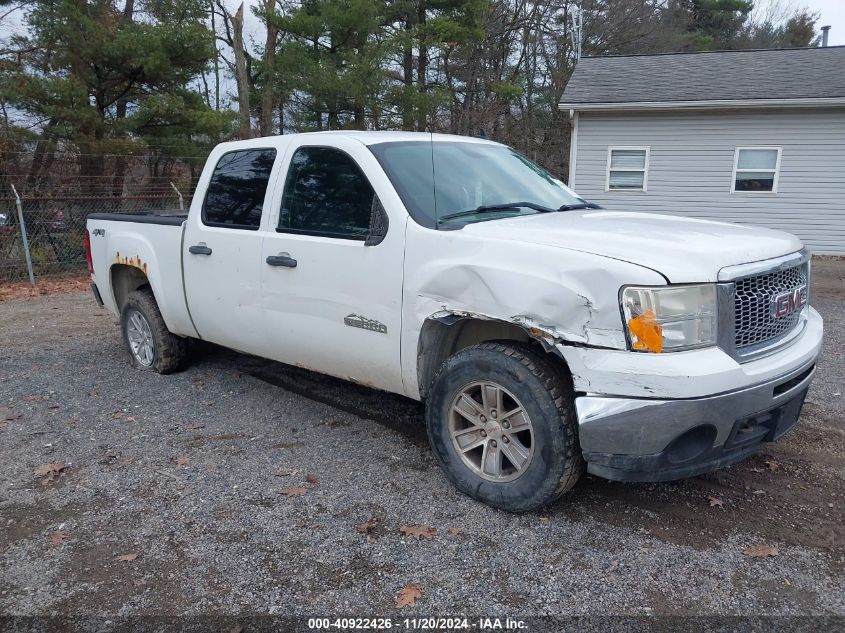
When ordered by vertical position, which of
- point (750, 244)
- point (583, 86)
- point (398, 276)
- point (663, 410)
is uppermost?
point (583, 86)

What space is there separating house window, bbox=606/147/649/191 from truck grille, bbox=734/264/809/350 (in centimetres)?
1368

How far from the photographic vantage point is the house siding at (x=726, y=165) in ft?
48.7

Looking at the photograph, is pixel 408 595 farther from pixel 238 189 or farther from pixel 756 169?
pixel 756 169

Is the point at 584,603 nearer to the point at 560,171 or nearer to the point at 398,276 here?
the point at 398,276

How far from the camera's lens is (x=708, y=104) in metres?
14.8

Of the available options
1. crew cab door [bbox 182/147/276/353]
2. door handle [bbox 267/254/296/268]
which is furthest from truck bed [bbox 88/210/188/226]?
door handle [bbox 267/254/296/268]

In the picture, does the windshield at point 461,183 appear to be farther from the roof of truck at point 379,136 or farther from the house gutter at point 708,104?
the house gutter at point 708,104

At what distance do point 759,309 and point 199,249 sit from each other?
146 inches

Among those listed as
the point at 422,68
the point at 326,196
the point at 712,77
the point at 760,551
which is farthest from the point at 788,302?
the point at 422,68

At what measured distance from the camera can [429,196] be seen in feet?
12.0

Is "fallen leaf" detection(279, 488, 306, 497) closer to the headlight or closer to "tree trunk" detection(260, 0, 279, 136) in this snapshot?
the headlight

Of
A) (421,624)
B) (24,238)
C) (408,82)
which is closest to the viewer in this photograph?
(421,624)

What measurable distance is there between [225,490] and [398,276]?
5.04 ft

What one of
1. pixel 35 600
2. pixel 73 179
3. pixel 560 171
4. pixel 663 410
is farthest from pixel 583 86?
pixel 35 600
